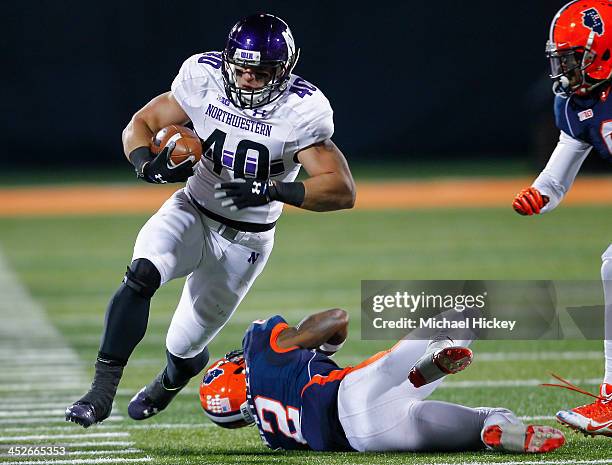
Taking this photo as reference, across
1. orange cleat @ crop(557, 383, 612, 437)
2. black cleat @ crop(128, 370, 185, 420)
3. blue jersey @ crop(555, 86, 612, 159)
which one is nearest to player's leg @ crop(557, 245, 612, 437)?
orange cleat @ crop(557, 383, 612, 437)

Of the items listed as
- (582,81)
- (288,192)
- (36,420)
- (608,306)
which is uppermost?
(582,81)

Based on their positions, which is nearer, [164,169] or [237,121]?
[164,169]

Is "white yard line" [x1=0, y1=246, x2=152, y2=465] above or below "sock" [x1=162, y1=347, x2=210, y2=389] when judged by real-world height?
below

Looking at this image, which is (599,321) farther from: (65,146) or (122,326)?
(65,146)

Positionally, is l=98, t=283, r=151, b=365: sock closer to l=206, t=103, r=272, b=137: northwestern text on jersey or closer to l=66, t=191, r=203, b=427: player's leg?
l=66, t=191, r=203, b=427: player's leg

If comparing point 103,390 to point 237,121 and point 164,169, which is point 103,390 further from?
point 237,121

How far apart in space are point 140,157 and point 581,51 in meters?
1.79

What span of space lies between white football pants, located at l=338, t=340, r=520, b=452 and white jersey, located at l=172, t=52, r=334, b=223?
110 cm

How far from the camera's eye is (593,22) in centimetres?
441

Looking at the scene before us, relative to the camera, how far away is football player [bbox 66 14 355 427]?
4.17m

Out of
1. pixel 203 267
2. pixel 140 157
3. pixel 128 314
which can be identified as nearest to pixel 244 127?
pixel 140 157

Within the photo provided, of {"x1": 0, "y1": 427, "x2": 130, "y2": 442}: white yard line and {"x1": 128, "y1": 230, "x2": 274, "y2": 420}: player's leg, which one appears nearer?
{"x1": 0, "y1": 427, "x2": 130, "y2": 442}: white yard line

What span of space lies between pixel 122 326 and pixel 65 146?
1447 centimetres

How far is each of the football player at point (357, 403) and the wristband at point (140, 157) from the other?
81 centimetres
